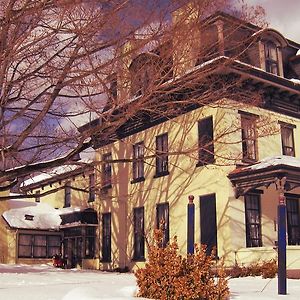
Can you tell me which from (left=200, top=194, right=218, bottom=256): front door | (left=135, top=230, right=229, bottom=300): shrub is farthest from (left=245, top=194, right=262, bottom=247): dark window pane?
(left=135, top=230, right=229, bottom=300): shrub

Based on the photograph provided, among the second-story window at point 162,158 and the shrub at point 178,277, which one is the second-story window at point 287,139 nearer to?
the second-story window at point 162,158

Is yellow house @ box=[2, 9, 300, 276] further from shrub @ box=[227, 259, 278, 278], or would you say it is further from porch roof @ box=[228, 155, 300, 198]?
shrub @ box=[227, 259, 278, 278]

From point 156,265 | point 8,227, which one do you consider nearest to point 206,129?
point 156,265

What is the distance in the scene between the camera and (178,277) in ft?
29.2

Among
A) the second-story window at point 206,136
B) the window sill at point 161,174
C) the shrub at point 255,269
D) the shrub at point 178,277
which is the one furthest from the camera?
the window sill at point 161,174

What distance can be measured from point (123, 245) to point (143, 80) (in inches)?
629

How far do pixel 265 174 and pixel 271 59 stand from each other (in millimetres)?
6858

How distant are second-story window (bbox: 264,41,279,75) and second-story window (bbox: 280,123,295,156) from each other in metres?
2.66

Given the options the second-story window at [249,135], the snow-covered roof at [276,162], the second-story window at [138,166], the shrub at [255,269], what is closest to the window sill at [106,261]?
the second-story window at [138,166]

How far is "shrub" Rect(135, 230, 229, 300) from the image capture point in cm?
862

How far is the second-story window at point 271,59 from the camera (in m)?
24.0

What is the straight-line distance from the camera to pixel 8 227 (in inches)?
1314

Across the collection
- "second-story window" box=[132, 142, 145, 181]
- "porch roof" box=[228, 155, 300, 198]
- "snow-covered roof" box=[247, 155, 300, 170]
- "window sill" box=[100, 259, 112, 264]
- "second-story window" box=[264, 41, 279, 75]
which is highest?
"second-story window" box=[264, 41, 279, 75]

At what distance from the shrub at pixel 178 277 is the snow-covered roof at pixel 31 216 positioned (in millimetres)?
25593
